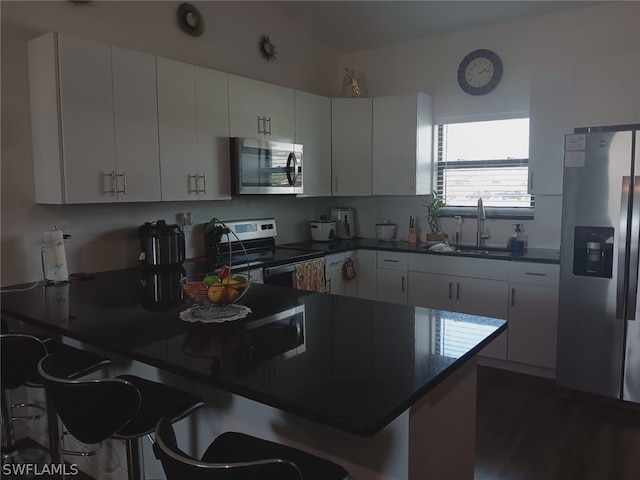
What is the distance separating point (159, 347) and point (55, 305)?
36.7 inches

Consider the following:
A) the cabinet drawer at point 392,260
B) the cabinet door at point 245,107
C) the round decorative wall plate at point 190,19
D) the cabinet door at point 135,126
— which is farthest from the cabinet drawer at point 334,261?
the round decorative wall plate at point 190,19

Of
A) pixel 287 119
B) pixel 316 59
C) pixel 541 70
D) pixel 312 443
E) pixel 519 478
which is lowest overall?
pixel 519 478

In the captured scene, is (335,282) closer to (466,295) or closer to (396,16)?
(466,295)

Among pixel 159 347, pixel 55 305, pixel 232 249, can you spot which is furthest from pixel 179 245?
pixel 159 347

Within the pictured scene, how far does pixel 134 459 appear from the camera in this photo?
1.79 m

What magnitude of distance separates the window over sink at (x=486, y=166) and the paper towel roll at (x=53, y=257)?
10.2ft

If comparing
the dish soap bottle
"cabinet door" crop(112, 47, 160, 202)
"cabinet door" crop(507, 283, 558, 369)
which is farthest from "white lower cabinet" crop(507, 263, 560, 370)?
"cabinet door" crop(112, 47, 160, 202)

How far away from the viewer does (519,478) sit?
244 centimetres

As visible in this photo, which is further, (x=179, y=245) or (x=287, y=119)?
(x=287, y=119)

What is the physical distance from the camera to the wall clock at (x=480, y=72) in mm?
4168

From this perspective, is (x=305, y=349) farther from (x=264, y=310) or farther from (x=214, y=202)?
(x=214, y=202)

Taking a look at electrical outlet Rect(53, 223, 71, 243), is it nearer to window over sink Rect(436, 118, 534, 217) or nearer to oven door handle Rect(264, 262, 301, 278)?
oven door handle Rect(264, 262, 301, 278)

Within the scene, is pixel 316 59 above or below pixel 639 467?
above

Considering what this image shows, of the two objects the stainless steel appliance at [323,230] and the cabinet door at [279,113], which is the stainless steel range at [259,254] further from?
the cabinet door at [279,113]
